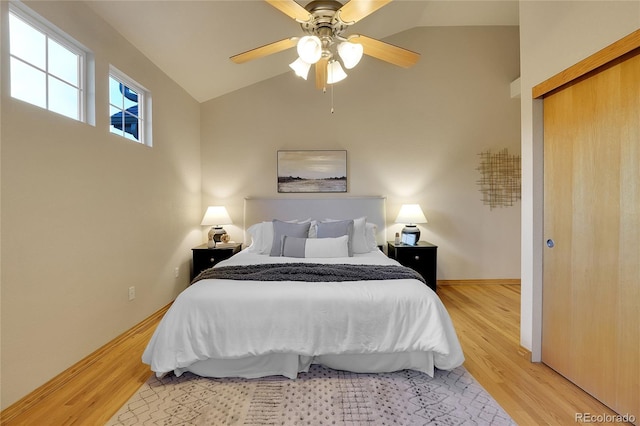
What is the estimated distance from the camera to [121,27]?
103 inches

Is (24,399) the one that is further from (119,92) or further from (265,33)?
(265,33)

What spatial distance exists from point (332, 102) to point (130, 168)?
8.63ft

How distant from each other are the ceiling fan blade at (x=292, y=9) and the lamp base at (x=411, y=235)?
113 inches

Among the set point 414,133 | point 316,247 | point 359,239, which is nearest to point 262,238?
point 316,247

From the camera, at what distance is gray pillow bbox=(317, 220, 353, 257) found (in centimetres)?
344

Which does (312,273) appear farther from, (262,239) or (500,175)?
(500,175)

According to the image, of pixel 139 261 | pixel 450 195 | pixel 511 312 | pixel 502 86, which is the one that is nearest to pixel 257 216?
pixel 139 261

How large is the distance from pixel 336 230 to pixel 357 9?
219cm

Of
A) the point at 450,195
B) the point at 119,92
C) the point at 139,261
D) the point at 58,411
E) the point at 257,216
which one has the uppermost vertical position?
the point at 119,92

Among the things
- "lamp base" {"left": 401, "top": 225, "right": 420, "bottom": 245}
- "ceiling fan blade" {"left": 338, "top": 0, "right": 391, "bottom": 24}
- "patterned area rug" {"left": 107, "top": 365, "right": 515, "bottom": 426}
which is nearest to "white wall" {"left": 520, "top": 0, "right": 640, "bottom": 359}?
"patterned area rug" {"left": 107, "top": 365, "right": 515, "bottom": 426}

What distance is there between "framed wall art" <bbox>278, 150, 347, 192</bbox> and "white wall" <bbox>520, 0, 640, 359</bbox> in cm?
233

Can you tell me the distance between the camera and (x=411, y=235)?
3996 mm

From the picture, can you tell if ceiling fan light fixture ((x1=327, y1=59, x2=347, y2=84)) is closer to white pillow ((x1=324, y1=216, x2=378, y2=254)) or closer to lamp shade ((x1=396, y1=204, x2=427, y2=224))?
white pillow ((x1=324, y1=216, x2=378, y2=254))

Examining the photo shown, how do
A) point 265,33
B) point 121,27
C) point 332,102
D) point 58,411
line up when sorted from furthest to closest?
point 332,102
point 265,33
point 121,27
point 58,411
